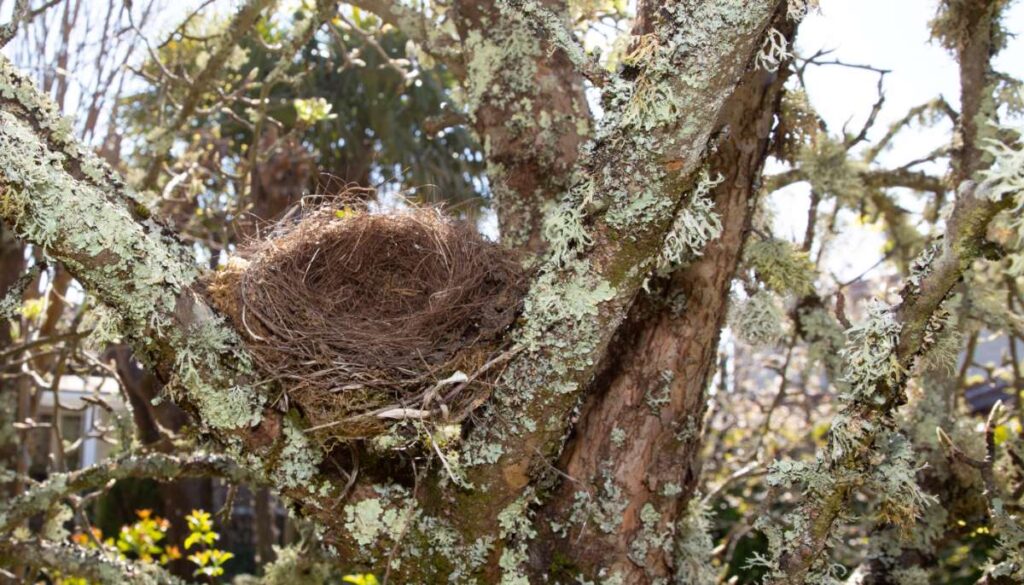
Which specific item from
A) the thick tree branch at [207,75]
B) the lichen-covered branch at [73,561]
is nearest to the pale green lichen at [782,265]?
the thick tree branch at [207,75]

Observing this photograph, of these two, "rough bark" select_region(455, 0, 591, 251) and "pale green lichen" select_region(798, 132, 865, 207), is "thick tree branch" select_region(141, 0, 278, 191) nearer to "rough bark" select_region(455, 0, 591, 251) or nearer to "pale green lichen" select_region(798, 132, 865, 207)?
"rough bark" select_region(455, 0, 591, 251)

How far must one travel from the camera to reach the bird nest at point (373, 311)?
196 cm

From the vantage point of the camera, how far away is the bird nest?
1.96m

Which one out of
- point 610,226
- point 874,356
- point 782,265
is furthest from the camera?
point 782,265

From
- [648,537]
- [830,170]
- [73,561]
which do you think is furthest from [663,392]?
[73,561]

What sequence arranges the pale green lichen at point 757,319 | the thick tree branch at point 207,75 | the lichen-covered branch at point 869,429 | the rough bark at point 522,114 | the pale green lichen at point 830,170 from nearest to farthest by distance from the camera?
the lichen-covered branch at point 869,429, the rough bark at point 522,114, the pale green lichen at point 757,319, the thick tree branch at point 207,75, the pale green lichen at point 830,170

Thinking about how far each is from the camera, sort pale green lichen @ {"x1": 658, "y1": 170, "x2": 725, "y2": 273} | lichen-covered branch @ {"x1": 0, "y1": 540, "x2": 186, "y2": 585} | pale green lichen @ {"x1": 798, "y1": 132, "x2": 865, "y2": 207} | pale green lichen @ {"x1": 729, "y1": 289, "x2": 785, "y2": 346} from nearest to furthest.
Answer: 1. pale green lichen @ {"x1": 658, "y1": 170, "x2": 725, "y2": 273}
2. pale green lichen @ {"x1": 729, "y1": 289, "x2": 785, "y2": 346}
3. lichen-covered branch @ {"x1": 0, "y1": 540, "x2": 186, "y2": 585}
4. pale green lichen @ {"x1": 798, "y1": 132, "x2": 865, "y2": 207}

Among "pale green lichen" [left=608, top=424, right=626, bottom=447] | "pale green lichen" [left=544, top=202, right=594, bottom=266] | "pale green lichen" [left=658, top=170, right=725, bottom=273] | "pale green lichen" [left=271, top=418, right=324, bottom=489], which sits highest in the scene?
"pale green lichen" [left=658, top=170, right=725, bottom=273]

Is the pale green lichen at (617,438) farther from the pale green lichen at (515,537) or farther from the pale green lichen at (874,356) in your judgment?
the pale green lichen at (874,356)

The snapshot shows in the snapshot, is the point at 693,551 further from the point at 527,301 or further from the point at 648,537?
the point at 527,301

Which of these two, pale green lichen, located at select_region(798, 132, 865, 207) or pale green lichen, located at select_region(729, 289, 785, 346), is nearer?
pale green lichen, located at select_region(729, 289, 785, 346)

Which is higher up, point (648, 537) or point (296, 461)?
point (296, 461)

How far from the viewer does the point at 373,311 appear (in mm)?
2324

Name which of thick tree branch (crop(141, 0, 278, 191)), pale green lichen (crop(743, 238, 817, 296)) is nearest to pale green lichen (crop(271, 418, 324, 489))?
pale green lichen (crop(743, 238, 817, 296))
